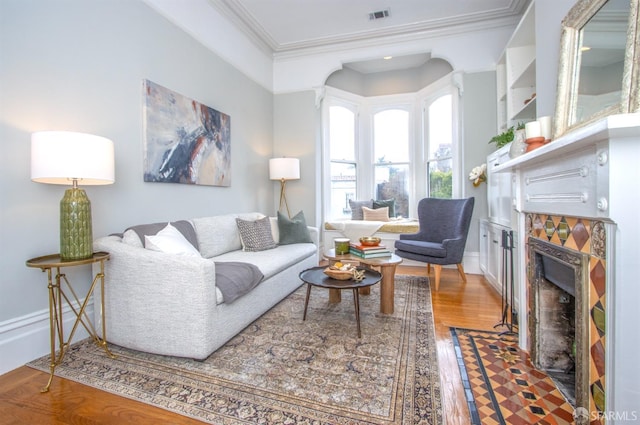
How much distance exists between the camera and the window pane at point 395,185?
205 inches

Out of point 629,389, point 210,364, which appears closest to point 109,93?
point 210,364

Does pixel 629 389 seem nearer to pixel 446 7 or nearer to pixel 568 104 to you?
pixel 568 104

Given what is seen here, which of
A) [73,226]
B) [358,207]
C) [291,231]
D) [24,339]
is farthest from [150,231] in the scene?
[358,207]

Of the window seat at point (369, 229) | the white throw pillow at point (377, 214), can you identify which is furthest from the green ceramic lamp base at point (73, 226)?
the white throw pillow at point (377, 214)

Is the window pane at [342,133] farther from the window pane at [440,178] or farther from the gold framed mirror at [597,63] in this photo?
the gold framed mirror at [597,63]

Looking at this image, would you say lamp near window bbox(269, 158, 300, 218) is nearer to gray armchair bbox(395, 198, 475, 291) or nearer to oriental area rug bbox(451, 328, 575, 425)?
gray armchair bbox(395, 198, 475, 291)

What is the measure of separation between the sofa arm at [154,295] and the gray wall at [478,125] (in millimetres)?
3486

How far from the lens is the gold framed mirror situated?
3.94 feet

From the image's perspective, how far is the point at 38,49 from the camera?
1.92m

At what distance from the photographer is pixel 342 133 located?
5.23 meters

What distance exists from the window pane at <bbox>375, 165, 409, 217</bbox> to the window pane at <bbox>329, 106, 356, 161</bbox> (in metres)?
0.59

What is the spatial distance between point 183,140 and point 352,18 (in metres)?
2.64

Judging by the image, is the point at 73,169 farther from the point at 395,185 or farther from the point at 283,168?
the point at 395,185

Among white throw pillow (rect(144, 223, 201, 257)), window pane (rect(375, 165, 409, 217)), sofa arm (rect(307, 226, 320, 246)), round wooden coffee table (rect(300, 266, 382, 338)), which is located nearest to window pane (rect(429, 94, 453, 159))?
window pane (rect(375, 165, 409, 217))
